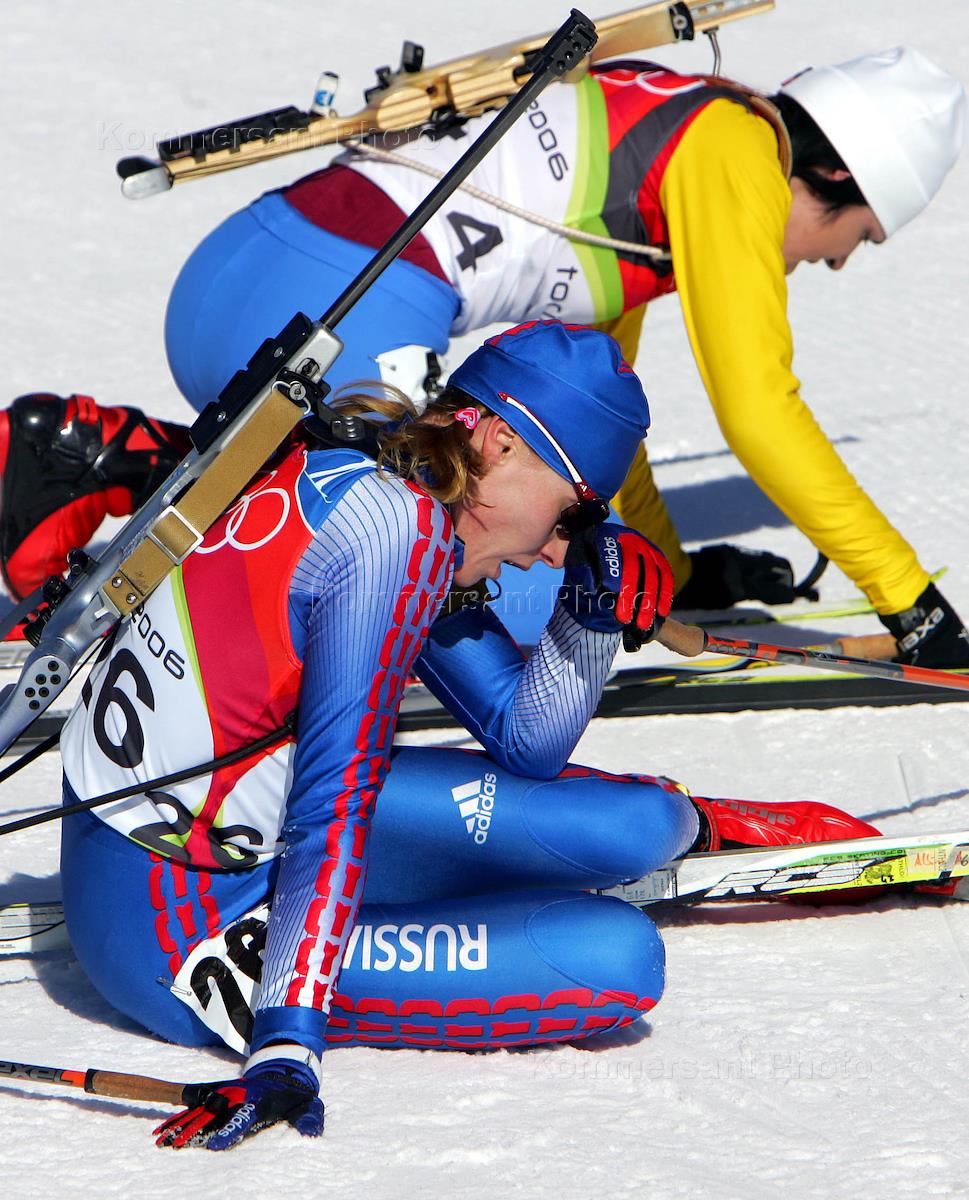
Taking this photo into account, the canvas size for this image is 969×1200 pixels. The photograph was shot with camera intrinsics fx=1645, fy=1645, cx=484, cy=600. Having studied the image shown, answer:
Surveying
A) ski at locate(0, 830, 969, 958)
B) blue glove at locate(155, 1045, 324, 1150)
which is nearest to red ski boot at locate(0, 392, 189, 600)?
ski at locate(0, 830, 969, 958)

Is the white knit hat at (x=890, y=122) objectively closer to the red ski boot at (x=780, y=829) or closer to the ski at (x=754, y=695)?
the ski at (x=754, y=695)

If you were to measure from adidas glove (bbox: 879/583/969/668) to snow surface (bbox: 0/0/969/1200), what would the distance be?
0.52ft

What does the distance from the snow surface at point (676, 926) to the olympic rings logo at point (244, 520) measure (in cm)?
71

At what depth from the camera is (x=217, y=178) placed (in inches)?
267

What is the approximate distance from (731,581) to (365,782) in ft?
7.17

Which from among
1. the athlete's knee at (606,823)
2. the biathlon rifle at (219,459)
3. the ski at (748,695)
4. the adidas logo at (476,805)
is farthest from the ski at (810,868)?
the ski at (748,695)

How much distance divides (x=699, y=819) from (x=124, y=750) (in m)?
0.99

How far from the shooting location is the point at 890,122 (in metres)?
3.38

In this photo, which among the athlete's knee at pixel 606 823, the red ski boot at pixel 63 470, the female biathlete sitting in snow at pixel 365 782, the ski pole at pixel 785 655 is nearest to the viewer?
the female biathlete sitting in snow at pixel 365 782

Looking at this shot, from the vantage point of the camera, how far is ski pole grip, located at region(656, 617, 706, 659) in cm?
254

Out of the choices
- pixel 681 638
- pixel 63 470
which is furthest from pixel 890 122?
pixel 63 470

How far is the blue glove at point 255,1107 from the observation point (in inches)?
73.2

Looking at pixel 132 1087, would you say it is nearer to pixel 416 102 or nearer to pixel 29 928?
pixel 29 928

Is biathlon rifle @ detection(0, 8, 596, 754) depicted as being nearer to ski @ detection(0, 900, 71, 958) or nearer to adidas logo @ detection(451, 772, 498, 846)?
ski @ detection(0, 900, 71, 958)
